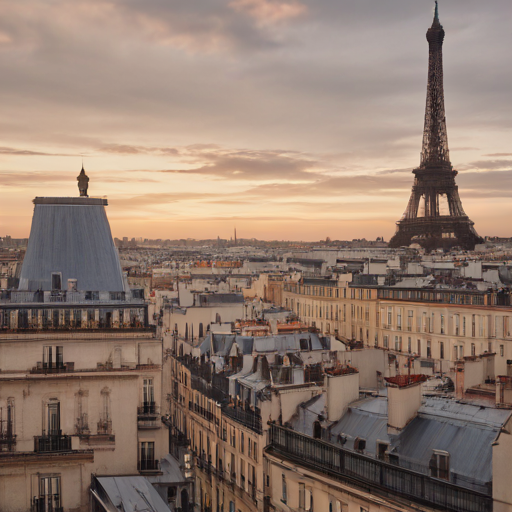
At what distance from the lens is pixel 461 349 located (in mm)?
50656

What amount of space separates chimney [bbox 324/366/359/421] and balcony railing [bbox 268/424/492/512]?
113 centimetres

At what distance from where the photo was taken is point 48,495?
23266mm

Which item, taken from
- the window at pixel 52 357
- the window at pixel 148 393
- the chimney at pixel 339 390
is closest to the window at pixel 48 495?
the window at pixel 52 357

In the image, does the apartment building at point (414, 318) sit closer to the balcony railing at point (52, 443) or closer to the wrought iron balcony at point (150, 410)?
the wrought iron balcony at point (150, 410)

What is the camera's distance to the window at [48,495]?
912 inches

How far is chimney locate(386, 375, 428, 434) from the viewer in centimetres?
2078

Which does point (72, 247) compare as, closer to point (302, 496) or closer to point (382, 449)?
point (302, 496)

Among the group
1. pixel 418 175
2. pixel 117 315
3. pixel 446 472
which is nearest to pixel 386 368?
pixel 117 315

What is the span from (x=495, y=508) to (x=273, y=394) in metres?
8.91

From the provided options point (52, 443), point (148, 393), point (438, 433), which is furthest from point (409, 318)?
point (438, 433)

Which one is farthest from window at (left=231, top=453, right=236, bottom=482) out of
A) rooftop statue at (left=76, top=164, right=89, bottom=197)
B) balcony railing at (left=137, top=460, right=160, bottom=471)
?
rooftop statue at (left=76, top=164, right=89, bottom=197)

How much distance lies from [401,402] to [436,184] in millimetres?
119782

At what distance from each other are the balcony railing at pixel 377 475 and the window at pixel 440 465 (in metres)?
0.44

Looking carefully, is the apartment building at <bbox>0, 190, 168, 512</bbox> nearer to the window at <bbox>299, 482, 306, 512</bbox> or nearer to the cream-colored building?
the cream-colored building
